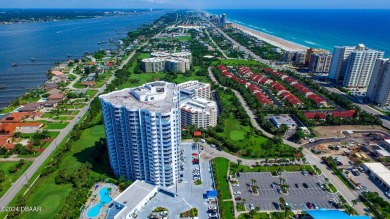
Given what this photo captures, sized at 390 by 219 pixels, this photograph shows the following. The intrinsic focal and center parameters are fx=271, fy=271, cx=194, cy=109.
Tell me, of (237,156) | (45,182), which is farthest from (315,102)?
(45,182)

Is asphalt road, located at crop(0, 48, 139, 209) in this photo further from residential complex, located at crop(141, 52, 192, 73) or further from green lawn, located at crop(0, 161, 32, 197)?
residential complex, located at crop(141, 52, 192, 73)

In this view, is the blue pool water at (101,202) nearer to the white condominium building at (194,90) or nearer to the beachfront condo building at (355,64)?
the white condominium building at (194,90)

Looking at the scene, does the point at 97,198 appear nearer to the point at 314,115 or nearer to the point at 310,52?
the point at 314,115

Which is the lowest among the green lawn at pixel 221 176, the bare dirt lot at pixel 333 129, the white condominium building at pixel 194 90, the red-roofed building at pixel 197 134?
Answer: the green lawn at pixel 221 176

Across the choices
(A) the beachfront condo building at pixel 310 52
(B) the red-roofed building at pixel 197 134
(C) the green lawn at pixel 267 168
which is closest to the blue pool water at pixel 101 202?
(C) the green lawn at pixel 267 168

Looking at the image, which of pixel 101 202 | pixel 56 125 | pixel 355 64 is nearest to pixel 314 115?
pixel 355 64

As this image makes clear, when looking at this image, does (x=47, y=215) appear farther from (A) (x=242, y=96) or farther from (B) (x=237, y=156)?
(A) (x=242, y=96)
